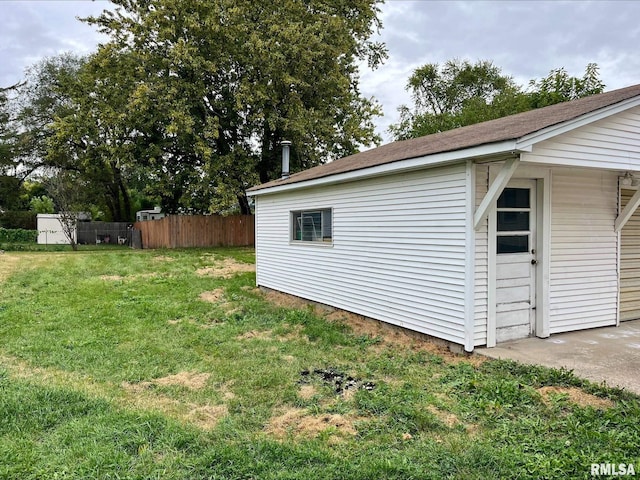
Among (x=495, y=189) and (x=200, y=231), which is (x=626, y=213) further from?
(x=200, y=231)

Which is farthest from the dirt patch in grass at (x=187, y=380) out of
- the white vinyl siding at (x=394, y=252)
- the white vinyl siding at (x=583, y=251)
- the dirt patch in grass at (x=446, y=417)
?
the white vinyl siding at (x=583, y=251)

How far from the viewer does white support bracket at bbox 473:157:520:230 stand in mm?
4230

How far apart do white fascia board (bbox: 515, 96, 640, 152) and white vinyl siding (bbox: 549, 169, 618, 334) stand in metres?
0.87

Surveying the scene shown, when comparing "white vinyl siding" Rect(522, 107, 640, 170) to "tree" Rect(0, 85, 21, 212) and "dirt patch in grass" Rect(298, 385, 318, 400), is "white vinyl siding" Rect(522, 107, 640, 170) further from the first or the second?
"tree" Rect(0, 85, 21, 212)

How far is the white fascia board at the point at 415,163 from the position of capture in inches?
164

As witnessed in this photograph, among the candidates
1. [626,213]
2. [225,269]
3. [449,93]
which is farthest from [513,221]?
[449,93]

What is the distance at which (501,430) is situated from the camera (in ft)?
9.86

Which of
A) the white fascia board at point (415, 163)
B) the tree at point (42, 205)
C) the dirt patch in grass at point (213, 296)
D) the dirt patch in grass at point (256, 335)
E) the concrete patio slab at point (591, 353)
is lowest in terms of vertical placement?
the dirt patch in grass at point (256, 335)

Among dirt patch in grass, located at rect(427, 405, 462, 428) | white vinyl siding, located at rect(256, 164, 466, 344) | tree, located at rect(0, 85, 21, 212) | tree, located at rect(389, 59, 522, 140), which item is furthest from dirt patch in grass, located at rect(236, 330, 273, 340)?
tree, located at rect(0, 85, 21, 212)

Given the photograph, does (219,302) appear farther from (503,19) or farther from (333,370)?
(503,19)

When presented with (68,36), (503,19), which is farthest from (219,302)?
(68,36)

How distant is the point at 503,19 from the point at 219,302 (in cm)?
1270

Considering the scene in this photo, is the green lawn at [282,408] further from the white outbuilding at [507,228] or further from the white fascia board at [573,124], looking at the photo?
the white fascia board at [573,124]

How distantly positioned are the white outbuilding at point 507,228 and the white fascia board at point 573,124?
15 mm
